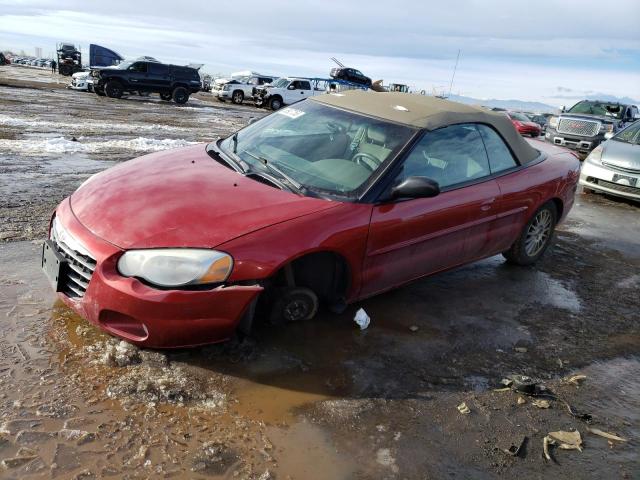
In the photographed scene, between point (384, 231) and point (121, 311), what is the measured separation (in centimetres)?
164

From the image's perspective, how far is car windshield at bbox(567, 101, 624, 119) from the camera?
17578mm

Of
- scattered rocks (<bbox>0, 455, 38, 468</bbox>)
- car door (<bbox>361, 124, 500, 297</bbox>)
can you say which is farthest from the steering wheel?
scattered rocks (<bbox>0, 455, 38, 468</bbox>)

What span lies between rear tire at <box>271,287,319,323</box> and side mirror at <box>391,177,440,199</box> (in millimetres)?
837

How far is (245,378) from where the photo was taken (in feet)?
9.39

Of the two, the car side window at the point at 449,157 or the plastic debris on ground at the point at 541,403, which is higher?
the car side window at the point at 449,157

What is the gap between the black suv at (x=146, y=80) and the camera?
22562 millimetres

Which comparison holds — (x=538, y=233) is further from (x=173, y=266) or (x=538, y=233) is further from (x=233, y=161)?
(x=173, y=266)

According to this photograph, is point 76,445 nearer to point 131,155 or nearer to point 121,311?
point 121,311

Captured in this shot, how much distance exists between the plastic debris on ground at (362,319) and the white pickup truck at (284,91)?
24.2m

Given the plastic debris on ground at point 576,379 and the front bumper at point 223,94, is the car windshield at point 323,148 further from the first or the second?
the front bumper at point 223,94

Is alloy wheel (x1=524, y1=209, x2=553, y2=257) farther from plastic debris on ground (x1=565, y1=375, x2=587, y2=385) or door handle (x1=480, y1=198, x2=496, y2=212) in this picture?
plastic debris on ground (x1=565, y1=375, x2=587, y2=385)

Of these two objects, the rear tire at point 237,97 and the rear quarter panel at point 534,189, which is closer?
the rear quarter panel at point 534,189

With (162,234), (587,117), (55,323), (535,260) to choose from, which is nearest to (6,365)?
(55,323)

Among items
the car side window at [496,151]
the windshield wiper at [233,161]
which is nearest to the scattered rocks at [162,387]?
the windshield wiper at [233,161]
